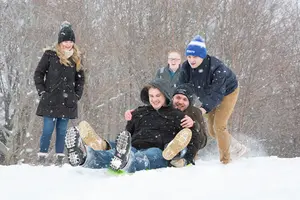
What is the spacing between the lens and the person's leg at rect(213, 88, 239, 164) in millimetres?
5223

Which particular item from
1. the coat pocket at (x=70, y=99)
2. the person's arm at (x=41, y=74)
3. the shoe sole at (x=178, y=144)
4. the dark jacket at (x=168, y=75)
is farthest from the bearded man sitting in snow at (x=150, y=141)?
the dark jacket at (x=168, y=75)

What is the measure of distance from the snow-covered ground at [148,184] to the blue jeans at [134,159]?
78 mm

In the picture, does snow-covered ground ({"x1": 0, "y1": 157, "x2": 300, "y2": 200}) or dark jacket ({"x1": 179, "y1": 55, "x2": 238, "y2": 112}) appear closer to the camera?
snow-covered ground ({"x1": 0, "y1": 157, "x2": 300, "y2": 200})

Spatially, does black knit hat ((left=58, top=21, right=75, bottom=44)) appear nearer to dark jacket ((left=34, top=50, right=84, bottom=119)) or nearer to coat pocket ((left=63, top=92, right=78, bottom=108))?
dark jacket ((left=34, top=50, right=84, bottom=119))

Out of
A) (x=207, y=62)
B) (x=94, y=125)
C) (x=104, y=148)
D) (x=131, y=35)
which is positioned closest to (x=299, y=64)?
(x=131, y=35)

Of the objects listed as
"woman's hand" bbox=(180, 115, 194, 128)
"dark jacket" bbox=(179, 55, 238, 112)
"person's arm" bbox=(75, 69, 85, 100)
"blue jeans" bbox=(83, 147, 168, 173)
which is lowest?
"blue jeans" bbox=(83, 147, 168, 173)

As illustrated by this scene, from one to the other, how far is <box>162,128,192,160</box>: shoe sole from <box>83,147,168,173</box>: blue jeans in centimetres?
10

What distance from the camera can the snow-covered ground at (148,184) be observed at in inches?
114

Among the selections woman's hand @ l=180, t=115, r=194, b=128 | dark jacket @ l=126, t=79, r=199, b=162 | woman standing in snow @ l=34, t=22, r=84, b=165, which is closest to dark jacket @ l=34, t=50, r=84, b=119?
woman standing in snow @ l=34, t=22, r=84, b=165

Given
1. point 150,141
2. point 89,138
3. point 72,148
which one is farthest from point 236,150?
point 72,148

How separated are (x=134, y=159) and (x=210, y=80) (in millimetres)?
1622

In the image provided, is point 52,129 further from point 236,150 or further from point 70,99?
point 236,150

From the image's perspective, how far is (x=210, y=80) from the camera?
5.09 metres

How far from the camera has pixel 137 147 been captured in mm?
4527
